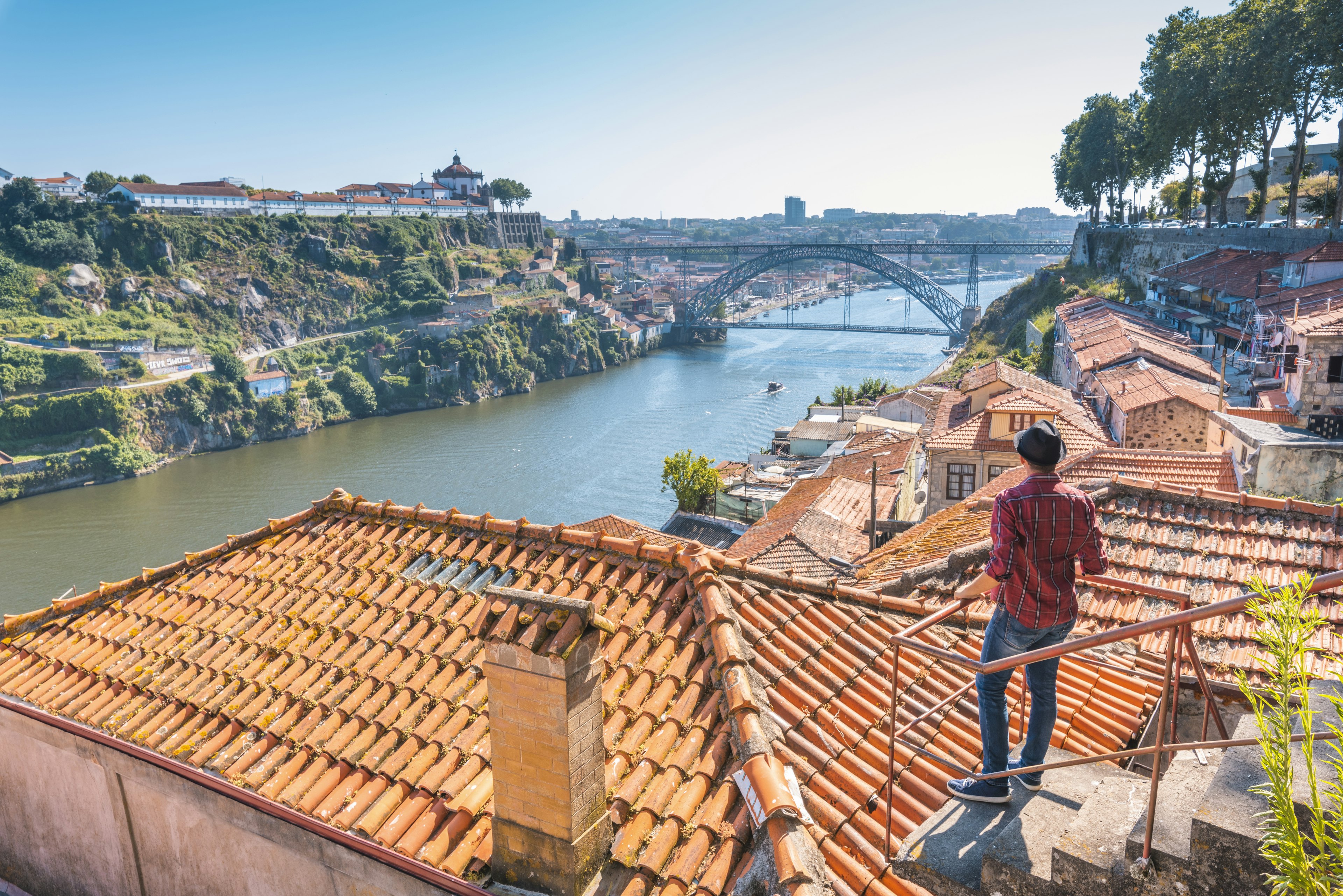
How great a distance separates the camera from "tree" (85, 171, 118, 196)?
59125mm

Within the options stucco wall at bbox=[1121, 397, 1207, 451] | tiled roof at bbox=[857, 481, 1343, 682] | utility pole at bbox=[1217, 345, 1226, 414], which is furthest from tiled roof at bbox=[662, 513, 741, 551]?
tiled roof at bbox=[857, 481, 1343, 682]

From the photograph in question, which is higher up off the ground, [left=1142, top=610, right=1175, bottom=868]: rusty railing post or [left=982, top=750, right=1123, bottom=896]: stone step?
[left=1142, top=610, right=1175, bottom=868]: rusty railing post

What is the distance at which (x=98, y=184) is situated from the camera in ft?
194

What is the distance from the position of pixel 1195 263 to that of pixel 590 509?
72.0 feet

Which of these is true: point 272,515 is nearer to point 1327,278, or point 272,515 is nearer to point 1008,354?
point 1008,354

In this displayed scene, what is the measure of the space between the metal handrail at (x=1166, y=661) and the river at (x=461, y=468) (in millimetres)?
22547

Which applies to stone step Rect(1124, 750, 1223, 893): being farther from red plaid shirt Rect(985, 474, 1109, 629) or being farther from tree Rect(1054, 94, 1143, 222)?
tree Rect(1054, 94, 1143, 222)

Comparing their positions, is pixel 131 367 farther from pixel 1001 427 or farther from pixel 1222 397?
pixel 1222 397

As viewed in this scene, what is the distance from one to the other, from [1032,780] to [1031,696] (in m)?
0.25

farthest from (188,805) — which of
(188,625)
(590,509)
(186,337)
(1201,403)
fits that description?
(186,337)

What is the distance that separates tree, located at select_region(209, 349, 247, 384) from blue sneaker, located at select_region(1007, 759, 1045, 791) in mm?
50473

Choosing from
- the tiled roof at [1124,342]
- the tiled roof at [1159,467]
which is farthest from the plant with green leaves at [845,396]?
the tiled roof at [1159,467]

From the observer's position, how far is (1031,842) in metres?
2.26

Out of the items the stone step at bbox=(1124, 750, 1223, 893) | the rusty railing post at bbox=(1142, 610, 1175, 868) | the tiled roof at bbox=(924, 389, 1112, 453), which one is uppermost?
the rusty railing post at bbox=(1142, 610, 1175, 868)
